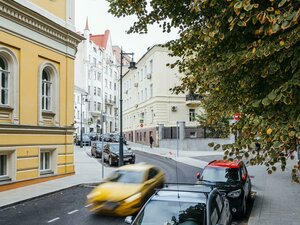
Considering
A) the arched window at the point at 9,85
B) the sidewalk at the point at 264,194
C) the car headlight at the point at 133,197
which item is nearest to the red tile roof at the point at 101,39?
the sidewalk at the point at 264,194

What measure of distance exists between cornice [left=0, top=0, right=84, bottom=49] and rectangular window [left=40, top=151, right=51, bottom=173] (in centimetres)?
593

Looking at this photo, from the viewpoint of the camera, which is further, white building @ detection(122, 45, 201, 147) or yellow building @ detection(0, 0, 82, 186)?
white building @ detection(122, 45, 201, 147)

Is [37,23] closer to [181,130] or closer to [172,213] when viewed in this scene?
[172,213]

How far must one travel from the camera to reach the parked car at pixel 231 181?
10469mm

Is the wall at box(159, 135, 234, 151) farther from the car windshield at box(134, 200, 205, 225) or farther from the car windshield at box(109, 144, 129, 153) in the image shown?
the car windshield at box(134, 200, 205, 225)

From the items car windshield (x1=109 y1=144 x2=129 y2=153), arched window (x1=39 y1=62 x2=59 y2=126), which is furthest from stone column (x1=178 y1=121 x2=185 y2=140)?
arched window (x1=39 y1=62 x2=59 y2=126)

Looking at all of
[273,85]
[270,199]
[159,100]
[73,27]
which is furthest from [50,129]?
[159,100]

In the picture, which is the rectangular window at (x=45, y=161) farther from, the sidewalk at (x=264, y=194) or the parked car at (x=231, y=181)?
the parked car at (x=231, y=181)

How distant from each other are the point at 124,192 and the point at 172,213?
4.51 m

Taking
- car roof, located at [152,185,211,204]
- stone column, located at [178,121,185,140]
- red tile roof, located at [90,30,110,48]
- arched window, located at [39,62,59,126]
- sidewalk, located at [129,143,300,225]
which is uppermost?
red tile roof, located at [90,30,110,48]

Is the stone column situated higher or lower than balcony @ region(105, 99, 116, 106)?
lower

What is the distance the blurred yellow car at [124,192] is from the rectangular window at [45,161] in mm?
7257

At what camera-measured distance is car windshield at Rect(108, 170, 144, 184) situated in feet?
37.2

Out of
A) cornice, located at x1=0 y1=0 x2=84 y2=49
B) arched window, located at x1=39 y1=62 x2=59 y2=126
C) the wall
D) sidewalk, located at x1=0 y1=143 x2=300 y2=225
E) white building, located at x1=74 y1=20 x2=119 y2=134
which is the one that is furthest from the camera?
white building, located at x1=74 y1=20 x2=119 y2=134
